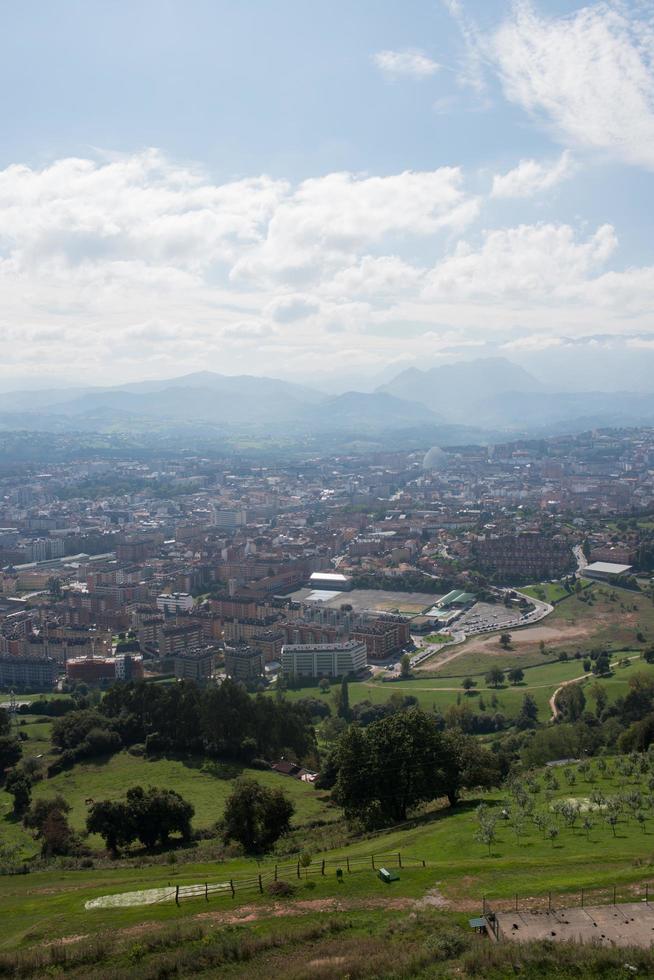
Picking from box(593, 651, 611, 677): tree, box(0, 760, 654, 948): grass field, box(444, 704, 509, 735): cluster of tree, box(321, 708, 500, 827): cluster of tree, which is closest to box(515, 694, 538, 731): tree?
box(444, 704, 509, 735): cluster of tree

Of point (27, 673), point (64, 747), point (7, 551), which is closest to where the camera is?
point (64, 747)

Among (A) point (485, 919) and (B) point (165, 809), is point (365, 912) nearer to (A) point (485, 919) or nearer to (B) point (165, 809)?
(A) point (485, 919)

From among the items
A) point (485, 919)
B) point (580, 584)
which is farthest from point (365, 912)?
point (580, 584)

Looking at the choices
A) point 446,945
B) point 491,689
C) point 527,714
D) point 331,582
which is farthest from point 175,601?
point 446,945

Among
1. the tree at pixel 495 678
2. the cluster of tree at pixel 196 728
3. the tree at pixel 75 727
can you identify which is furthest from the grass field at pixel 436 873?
the tree at pixel 495 678

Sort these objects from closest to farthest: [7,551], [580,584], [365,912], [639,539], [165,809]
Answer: [365,912] → [165,809] → [580,584] → [639,539] → [7,551]

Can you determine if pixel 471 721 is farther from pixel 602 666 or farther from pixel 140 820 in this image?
pixel 140 820

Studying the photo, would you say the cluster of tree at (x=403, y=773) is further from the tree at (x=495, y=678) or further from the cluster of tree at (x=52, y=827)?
the tree at (x=495, y=678)
